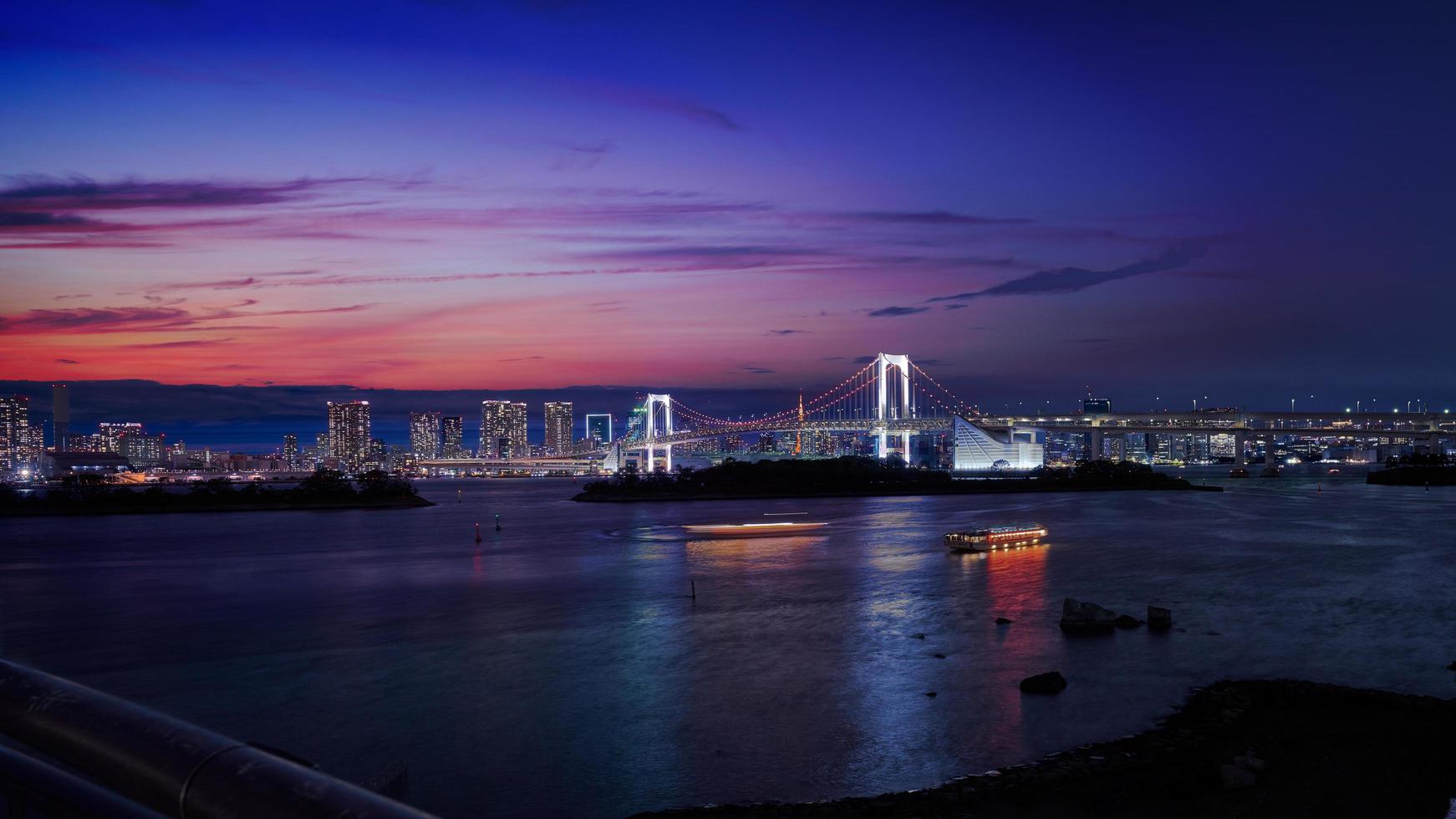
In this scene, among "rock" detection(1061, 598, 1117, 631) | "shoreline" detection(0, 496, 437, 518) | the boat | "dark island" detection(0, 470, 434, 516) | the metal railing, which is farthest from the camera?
"dark island" detection(0, 470, 434, 516)

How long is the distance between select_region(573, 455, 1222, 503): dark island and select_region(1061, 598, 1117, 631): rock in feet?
153

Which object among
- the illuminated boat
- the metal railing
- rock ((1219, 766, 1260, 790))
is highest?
the metal railing

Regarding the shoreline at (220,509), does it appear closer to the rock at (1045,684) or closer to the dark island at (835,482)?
the dark island at (835,482)

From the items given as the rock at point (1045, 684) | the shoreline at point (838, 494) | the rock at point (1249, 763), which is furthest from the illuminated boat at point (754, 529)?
the rock at point (1249, 763)

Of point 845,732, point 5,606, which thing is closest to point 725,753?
point 845,732

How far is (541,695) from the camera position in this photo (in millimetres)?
11773

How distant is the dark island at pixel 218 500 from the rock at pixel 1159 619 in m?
49.3

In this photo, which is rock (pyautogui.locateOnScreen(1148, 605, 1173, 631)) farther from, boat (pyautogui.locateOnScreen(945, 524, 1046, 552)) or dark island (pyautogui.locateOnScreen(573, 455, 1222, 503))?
dark island (pyautogui.locateOnScreen(573, 455, 1222, 503))

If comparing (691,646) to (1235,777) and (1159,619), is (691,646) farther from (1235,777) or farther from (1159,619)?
(1235,777)

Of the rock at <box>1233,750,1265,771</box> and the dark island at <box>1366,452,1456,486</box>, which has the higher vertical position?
the rock at <box>1233,750,1265,771</box>

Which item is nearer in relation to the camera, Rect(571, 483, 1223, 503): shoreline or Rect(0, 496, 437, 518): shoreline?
Rect(0, 496, 437, 518): shoreline

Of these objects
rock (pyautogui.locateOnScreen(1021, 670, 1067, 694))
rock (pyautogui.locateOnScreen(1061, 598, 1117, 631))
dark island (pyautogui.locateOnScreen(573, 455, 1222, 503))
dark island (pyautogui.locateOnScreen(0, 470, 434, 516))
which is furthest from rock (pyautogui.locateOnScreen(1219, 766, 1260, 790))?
dark island (pyautogui.locateOnScreen(0, 470, 434, 516))

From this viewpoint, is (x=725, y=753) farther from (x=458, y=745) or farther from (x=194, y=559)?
(x=194, y=559)

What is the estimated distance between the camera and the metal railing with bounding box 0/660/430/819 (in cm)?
104
